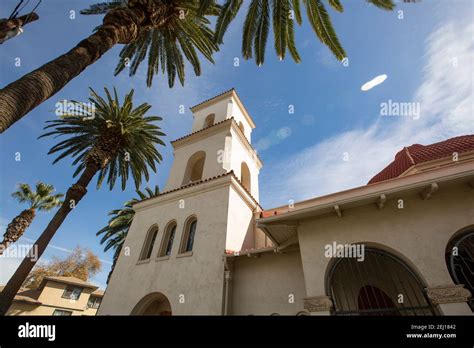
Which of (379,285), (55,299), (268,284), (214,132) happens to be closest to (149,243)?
(268,284)

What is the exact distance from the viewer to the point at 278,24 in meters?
8.09

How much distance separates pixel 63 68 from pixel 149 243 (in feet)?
28.8

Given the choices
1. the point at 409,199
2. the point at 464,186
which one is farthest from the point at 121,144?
the point at 464,186

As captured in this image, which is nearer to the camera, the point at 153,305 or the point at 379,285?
the point at 379,285

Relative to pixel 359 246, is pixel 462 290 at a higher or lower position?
lower

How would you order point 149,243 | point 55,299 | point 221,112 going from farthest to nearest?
point 55,299, point 221,112, point 149,243

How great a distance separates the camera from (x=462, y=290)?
15.7ft

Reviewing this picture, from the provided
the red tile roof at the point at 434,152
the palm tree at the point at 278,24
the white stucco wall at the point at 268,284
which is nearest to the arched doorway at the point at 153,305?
the white stucco wall at the point at 268,284

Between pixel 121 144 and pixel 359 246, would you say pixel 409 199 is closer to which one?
pixel 359 246

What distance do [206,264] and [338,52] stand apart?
30.3 feet

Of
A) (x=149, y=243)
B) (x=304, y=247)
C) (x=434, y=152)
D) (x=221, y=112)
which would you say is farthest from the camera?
(x=221, y=112)

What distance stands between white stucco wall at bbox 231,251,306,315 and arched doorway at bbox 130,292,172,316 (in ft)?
11.2

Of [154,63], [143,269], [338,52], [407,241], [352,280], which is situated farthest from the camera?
[154,63]

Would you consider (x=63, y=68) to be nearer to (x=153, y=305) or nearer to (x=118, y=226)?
(x=153, y=305)
